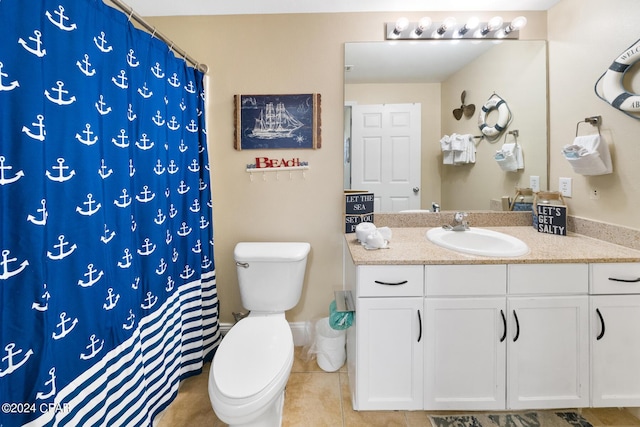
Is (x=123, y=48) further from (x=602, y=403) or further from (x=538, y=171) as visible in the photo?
(x=602, y=403)

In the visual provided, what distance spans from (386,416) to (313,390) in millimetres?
426

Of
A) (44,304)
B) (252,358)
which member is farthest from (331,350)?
(44,304)

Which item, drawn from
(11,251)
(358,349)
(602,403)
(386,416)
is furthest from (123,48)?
(602,403)

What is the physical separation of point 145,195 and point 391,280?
1.22 m

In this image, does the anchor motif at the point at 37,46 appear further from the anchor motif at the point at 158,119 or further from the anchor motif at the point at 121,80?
the anchor motif at the point at 158,119

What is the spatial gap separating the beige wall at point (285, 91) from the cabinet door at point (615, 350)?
0.89 metres

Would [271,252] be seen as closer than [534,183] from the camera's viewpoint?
Yes

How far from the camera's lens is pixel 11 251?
83 cm

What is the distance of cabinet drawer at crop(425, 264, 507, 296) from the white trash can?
77 cm

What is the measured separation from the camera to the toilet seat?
1163mm

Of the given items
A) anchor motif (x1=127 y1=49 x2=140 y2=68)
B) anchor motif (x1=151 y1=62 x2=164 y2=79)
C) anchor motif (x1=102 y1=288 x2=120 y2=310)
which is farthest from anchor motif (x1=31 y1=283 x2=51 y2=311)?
anchor motif (x1=151 y1=62 x2=164 y2=79)

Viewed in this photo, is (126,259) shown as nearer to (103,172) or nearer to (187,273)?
(103,172)

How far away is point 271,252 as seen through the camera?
1.81 meters

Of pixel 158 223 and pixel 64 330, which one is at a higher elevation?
pixel 158 223
